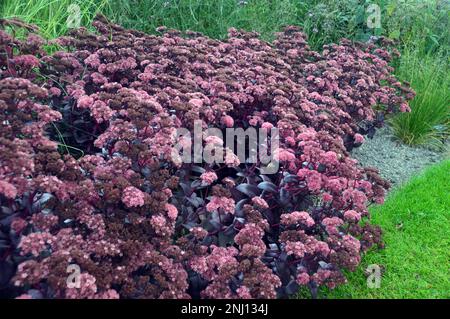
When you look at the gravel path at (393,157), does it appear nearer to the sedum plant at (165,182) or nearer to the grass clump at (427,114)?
the grass clump at (427,114)

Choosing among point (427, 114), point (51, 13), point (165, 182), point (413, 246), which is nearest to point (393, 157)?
point (427, 114)

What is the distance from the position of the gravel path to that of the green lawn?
0.86 ft

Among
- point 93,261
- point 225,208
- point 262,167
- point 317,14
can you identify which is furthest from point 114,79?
point 317,14

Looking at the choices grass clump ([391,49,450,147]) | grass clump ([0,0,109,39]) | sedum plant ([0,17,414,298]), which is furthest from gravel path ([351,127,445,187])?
grass clump ([0,0,109,39])

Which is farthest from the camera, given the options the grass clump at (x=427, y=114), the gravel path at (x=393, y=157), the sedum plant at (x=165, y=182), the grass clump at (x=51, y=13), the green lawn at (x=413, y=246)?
the grass clump at (x=427, y=114)

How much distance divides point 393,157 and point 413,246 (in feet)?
5.81

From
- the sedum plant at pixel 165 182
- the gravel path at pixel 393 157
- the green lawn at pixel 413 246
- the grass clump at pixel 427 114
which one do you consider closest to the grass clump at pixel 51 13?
the sedum plant at pixel 165 182

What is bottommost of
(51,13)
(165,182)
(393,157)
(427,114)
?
(393,157)

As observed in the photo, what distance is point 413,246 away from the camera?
3.70m

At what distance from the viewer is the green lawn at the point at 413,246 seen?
3.25 m

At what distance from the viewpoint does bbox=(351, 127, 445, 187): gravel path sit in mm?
4982

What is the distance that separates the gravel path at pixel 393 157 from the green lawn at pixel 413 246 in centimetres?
26

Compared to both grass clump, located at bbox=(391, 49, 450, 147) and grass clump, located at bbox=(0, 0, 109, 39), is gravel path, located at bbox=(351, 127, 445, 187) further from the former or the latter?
grass clump, located at bbox=(0, 0, 109, 39)

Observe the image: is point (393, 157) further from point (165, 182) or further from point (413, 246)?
point (165, 182)
